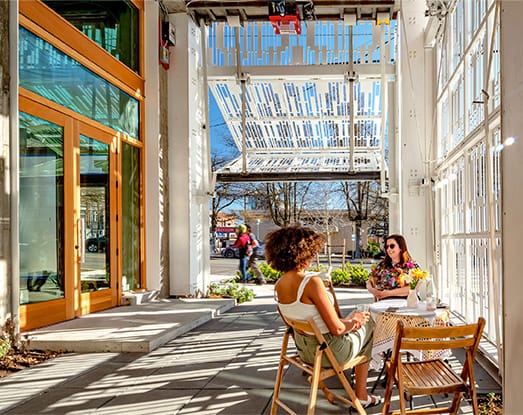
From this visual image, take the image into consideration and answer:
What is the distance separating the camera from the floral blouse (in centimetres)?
480

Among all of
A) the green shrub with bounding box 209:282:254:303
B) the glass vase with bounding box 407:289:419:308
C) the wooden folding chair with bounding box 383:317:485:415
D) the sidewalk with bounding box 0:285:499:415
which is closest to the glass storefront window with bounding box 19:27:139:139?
the sidewalk with bounding box 0:285:499:415

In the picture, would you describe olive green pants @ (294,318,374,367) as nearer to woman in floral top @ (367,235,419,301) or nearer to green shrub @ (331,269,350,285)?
woman in floral top @ (367,235,419,301)

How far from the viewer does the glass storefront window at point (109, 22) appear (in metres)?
6.43

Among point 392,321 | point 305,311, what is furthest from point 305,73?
point 305,311

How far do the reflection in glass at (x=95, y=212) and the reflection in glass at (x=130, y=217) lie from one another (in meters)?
0.51

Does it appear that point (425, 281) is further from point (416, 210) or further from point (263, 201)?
point (263, 201)

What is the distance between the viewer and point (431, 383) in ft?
9.39

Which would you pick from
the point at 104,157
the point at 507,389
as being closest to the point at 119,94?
the point at 104,157

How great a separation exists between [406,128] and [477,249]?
3.47 m

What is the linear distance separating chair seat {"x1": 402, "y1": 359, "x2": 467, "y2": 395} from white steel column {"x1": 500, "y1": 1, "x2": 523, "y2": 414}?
764mm

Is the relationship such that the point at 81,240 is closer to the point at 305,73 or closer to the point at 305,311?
the point at 305,311

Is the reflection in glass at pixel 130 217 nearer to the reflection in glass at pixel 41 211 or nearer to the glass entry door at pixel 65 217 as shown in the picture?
the glass entry door at pixel 65 217

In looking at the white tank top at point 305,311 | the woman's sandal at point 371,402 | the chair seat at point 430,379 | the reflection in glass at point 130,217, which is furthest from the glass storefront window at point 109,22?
the chair seat at point 430,379

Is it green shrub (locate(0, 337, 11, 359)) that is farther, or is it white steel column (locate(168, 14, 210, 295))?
white steel column (locate(168, 14, 210, 295))
